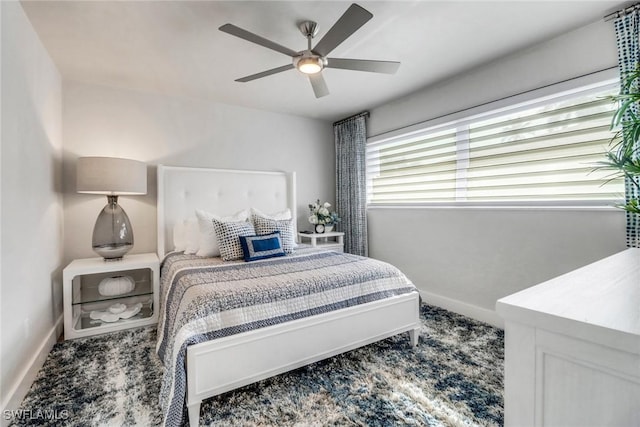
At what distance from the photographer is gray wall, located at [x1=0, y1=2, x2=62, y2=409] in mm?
1655

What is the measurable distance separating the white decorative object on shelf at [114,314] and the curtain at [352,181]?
8.58 feet

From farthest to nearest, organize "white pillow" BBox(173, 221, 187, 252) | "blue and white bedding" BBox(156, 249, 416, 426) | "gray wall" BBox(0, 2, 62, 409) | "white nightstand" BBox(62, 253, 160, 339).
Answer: "white pillow" BBox(173, 221, 187, 252)
"white nightstand" BBox(62, 253, 160, 339)
"gray wall" BBox(0, 2, 62, 409)
"blue and white bedding" BBox(156, 249, 416, 426)

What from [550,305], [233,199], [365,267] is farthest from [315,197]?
[550,305]

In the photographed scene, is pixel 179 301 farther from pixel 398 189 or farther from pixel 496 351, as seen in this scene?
pixel 398 189

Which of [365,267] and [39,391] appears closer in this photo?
[39,391]

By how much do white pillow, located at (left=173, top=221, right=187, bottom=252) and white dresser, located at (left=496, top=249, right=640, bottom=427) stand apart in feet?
9.93

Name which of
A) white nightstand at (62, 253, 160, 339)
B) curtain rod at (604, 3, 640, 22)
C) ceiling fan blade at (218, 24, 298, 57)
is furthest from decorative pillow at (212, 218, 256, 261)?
curtain rod at (604, 3, 640, 22)

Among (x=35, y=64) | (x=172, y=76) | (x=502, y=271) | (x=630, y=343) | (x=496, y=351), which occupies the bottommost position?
(x=496, y=351)

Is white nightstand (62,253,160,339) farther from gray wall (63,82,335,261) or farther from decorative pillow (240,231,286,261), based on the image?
decorative pillow (240,231,286,261)

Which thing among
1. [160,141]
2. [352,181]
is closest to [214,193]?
[160,141]

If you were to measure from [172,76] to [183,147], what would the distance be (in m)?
0.82

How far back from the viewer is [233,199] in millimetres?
3627

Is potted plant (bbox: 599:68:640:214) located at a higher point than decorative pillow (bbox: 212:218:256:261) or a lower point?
higher

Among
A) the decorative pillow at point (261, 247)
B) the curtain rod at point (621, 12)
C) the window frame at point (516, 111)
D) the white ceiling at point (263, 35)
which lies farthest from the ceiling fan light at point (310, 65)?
the curtain rod at point (621, 12)
